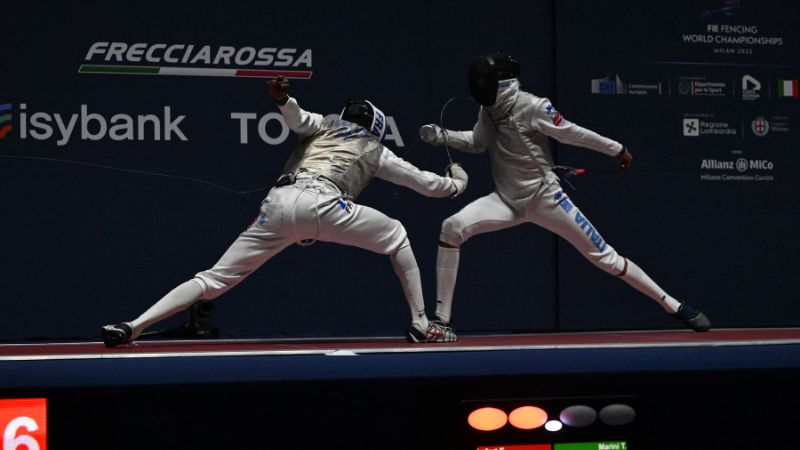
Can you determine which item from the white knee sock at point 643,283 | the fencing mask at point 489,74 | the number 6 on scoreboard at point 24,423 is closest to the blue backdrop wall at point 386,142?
the white knee sock at point 643,283

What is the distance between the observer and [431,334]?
163 inches

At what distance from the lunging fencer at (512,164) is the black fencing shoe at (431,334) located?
104 millimetres

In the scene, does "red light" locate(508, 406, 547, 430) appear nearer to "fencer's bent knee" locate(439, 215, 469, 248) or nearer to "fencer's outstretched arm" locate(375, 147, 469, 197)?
"fencer's outstretched arm" locate(375, 147, 469, 197)

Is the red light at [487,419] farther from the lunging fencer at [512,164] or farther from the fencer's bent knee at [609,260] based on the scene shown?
the fencer's bent knee at [609,260]

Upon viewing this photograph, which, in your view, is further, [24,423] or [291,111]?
[291,111]

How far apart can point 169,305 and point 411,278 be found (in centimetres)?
105

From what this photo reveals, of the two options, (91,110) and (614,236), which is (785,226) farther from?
(91,110)

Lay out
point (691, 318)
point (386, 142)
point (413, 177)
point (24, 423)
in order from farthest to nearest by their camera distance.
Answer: point (386, 142) < point (691, 318) < point (413, 177) < point (24, 423)

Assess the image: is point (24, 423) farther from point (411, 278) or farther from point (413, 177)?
point (413, 177)

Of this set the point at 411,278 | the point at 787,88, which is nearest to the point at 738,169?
the point at 787,88

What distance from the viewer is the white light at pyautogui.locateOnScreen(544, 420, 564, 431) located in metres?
1.97

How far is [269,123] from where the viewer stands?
5.57 metres

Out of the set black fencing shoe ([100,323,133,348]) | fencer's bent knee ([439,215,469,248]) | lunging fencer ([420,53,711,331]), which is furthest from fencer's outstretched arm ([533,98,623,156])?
black fencing shoe ([100,323,133,348])

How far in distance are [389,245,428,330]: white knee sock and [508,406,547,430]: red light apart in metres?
2.09
